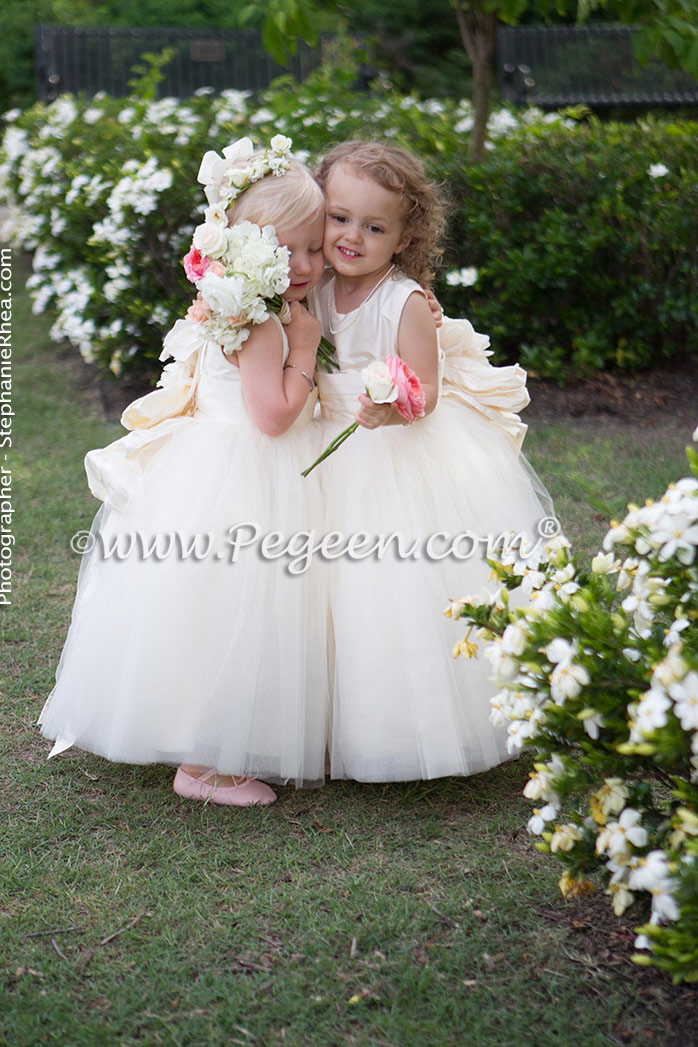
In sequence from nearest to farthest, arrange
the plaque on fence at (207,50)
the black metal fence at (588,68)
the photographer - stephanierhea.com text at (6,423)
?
the photographer - stephanierhea.com text at (6,423) → the black metal fence at (588,68) → the plaque on fence at (207,50)

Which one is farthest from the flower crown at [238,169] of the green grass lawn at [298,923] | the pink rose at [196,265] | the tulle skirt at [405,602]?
the green grass lawn at [298,923]

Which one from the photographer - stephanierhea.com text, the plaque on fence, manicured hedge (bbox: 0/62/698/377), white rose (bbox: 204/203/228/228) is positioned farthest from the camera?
the plaque on fence

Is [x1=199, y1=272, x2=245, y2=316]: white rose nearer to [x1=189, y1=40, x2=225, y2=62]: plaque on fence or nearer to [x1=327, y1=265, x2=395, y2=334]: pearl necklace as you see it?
[x1=327, y1=265, x2=395, y2=334]: pearl necklace

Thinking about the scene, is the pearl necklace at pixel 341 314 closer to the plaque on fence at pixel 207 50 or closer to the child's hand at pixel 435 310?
the child's hand at pixel 435 310

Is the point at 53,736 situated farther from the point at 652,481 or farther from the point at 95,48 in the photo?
the point at 95,48

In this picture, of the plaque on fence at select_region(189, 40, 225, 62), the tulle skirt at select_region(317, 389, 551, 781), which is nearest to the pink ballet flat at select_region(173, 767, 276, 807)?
the tulle skirt at select_region(317, 389, 551, 781)

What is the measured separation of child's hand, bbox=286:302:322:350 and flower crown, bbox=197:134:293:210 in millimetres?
299

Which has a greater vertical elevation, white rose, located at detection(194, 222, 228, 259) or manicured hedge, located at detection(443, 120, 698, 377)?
white rose, located at detection(194, 222, 228, 259)

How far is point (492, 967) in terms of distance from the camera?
7.54 ft

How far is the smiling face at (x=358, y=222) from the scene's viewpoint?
9.25 feet

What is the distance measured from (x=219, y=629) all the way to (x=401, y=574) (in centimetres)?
46

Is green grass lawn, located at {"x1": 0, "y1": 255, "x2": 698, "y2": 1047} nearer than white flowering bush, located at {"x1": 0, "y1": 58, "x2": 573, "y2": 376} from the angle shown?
Yes

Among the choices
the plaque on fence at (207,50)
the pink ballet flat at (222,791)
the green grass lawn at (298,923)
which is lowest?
the plaque on fence at (207,50)

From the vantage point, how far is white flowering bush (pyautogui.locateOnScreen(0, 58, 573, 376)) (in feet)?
19.1
